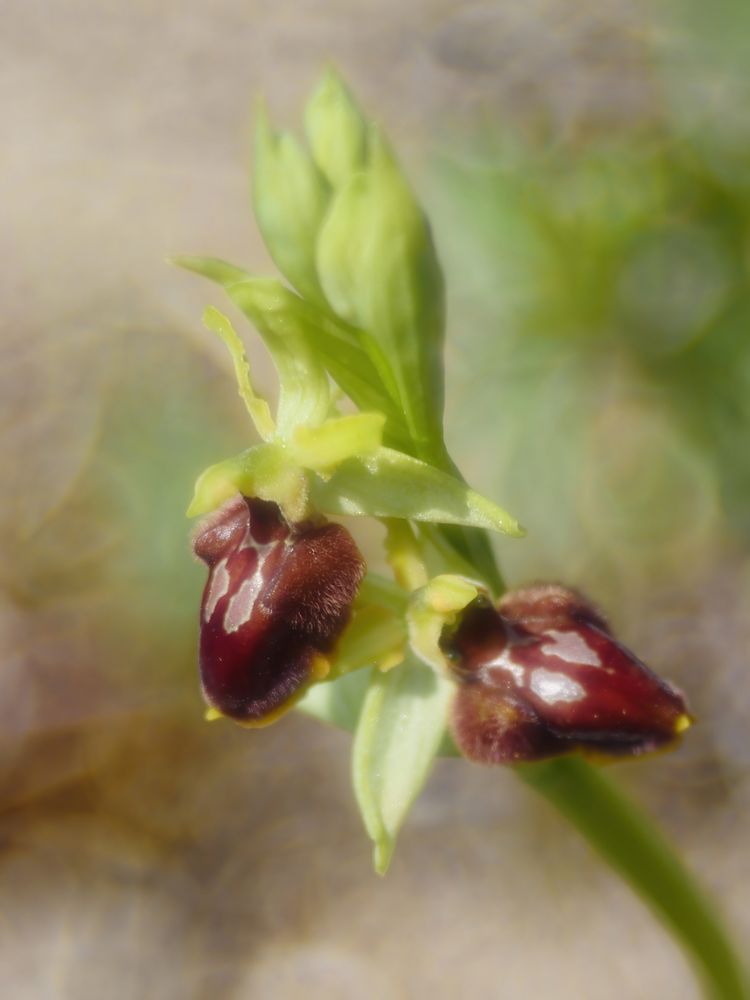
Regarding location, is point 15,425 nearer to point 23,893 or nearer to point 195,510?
point 23,893

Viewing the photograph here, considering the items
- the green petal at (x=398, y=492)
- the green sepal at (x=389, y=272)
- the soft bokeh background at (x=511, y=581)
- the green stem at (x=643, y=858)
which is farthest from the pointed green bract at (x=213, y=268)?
the soft bokeh background at (x=511, y=581)

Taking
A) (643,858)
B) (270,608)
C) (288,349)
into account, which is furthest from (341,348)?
(643,858)

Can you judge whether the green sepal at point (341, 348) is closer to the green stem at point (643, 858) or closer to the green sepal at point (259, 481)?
the green sepal at point (259, 481)

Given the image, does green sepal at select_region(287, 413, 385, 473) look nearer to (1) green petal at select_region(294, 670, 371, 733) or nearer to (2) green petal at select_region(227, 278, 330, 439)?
(2) green petal at select_region(227, 278, 330, 439)

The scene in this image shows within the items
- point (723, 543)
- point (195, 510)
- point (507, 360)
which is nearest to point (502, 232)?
point (507, 360)

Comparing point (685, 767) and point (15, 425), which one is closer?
point (685, 767)

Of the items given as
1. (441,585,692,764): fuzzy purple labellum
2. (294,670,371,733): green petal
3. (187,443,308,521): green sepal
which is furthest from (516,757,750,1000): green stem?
(187,443,308,521): green sepal

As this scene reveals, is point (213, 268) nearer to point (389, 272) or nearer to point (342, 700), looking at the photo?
point (389, 272)
